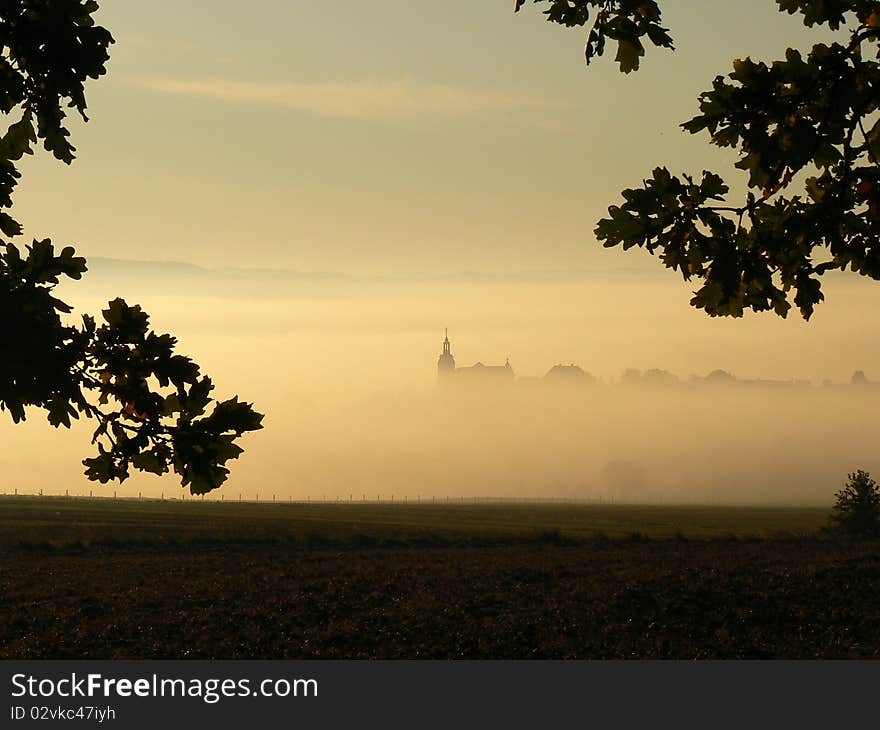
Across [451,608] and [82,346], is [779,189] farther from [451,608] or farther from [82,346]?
[451,608]

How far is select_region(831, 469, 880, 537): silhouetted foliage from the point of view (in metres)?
56.7

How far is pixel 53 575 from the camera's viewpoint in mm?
36125

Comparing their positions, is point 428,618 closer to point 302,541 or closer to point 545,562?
point 545,562

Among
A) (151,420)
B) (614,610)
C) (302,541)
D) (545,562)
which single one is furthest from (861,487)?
(151,420)

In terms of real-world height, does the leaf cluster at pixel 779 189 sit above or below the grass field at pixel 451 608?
above

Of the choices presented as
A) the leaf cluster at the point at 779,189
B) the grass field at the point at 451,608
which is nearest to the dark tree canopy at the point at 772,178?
the leaf cluster at the point at 779,189

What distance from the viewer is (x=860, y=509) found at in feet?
187

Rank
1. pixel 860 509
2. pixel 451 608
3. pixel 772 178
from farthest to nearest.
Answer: pixel 860 509
pixel 451 608
pixel 772 178

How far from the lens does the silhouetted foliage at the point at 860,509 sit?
186 feet

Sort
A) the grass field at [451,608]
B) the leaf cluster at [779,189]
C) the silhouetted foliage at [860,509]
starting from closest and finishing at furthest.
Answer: the leaf cluster at [779,189] → the grass field at [451,608] → the silhouetted foliage at [860,509]

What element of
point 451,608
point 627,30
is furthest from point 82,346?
point 451,608

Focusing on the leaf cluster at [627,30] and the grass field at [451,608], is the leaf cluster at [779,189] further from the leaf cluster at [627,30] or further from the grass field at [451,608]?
the grass field at [451,608]

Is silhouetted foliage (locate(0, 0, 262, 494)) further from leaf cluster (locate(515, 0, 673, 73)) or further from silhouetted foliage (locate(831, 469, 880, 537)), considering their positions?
silhouetted foliage (locate(831, 469, 880, 537))
